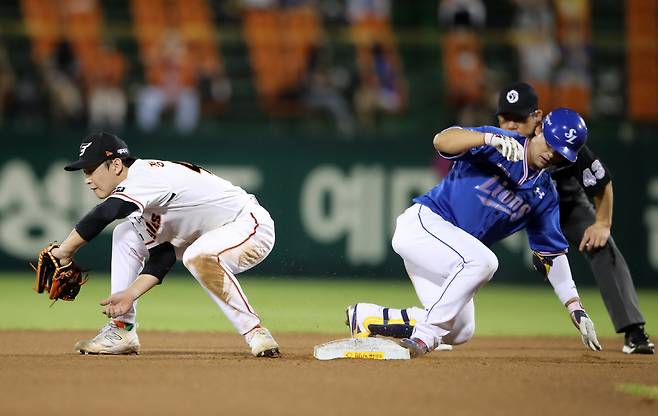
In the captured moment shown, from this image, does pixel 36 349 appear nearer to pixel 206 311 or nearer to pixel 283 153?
pixel 206 311

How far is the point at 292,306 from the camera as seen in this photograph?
1162 centimetres

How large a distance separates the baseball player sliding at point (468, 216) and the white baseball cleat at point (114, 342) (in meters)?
1.61

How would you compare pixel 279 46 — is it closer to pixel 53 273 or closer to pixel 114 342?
pixel 114 342

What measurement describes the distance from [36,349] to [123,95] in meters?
8.15

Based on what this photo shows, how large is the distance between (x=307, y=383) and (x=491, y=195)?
6.49 ft

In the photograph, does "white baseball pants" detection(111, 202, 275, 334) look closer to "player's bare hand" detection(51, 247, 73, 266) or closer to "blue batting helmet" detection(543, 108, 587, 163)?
"player's bare hand" detection(51, 247, 73, 266)

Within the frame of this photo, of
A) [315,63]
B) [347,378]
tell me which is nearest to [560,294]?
[347,378]

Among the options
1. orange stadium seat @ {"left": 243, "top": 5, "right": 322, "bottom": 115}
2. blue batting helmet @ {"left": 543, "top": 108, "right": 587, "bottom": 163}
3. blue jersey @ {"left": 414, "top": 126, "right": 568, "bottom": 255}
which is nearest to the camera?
blue batting helmet @ {"left": 543, "top": 108, "right": 587, "bottom": 163}

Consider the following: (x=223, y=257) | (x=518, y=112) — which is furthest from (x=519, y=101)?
(x=223, y=257)

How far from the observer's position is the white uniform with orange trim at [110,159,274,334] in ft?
22.4

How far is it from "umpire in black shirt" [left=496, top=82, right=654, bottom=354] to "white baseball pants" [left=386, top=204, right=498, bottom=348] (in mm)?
1249

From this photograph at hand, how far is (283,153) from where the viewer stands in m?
14.6

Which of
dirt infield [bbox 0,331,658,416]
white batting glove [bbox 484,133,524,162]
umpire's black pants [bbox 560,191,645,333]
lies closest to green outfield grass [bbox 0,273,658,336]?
umpire's black pants [bbox 560,191,645,333]

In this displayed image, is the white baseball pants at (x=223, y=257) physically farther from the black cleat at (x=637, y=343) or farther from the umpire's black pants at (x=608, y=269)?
the black cleat at (x=637, y=343)
